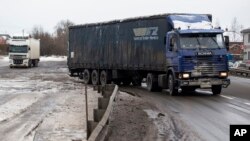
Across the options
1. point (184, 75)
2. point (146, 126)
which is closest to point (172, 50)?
point (184, 75)

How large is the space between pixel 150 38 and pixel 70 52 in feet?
37.7

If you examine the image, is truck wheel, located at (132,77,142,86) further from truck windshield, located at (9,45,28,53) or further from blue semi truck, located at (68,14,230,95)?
truck windshield, located at (9,45,28,53)

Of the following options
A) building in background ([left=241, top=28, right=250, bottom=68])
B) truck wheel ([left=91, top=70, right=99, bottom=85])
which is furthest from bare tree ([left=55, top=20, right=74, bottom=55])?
truck wheel ([left=91, top=70, right=99, bottom=85])

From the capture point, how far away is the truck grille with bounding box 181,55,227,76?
877 inches

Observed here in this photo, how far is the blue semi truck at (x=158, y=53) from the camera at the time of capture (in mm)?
22422

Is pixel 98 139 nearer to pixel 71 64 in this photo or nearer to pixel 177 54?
pixel 177 54

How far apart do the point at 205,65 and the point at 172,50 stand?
1609 millimetres

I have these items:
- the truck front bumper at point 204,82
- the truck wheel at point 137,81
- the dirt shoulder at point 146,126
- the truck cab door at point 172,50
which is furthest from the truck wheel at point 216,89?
the truck wheel at point 137,81

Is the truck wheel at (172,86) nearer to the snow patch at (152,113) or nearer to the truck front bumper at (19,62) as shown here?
the snow patch at (152,113)

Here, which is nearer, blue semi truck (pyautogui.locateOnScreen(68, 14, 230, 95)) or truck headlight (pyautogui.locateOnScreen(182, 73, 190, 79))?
truck headlight (pyautogui.locateOnScreen(182, 73, 190, 79))

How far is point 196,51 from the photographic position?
22.3m

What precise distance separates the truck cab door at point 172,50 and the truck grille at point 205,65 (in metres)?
0.55

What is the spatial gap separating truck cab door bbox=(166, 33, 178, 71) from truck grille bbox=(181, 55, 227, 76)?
0.55m

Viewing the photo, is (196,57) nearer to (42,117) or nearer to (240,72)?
(42,117)
